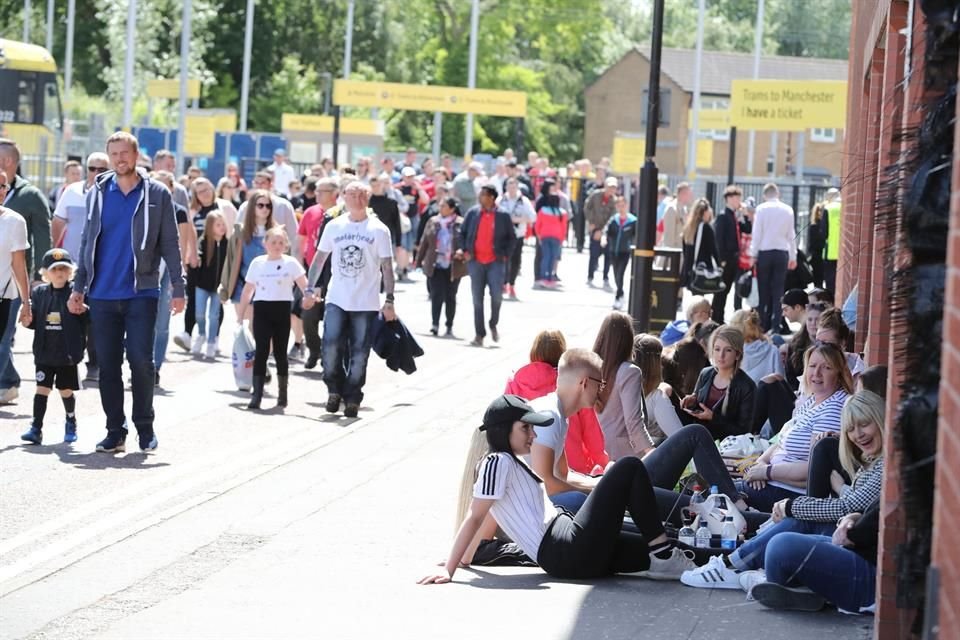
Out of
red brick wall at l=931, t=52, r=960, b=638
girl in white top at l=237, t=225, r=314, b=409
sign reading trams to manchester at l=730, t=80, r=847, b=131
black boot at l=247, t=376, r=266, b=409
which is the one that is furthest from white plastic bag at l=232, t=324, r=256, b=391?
sign reading trams to manchester at l=730, t=80, r=847, b=131

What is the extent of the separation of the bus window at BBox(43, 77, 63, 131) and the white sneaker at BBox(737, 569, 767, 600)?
36210mm

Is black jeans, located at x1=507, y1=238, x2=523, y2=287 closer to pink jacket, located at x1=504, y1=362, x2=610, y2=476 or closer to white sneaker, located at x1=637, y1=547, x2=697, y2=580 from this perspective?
pink jacket, located at x1=504, y1=362, x2=610, y2=476

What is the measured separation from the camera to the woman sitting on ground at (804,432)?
903 cm

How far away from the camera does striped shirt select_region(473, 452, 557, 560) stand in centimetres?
766

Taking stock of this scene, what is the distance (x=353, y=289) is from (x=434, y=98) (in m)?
43.2

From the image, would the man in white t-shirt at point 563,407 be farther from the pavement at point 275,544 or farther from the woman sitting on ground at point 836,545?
the woman sitting on ground at point 836,545

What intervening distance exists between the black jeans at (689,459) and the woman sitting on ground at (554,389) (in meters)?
0.39

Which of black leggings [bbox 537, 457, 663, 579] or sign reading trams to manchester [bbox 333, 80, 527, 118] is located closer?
black leggings [bbox 537, 457, 663, 579]

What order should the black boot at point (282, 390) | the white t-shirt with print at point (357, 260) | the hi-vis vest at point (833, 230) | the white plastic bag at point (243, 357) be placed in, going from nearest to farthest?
the white t-shirt with print at point (357, 260)
the black boot at point (282, 390)
the white plastic bag at point (243, 357)
the hi-vis vest at point (833, 230)

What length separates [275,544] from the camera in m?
8.64

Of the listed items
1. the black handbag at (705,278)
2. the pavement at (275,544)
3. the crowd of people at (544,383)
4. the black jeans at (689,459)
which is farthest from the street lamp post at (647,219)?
the black handbag at (705,278)

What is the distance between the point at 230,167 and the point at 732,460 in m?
25.2

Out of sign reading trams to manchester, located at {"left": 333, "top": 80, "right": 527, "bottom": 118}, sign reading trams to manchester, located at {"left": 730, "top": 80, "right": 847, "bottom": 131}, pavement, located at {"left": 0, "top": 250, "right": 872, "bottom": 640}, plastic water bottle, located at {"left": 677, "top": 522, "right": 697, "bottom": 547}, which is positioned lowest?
pavement, located at {"left": 0, "top": 250, "right": 872, "bottom": 640}

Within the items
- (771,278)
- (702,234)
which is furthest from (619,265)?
(771,278)
